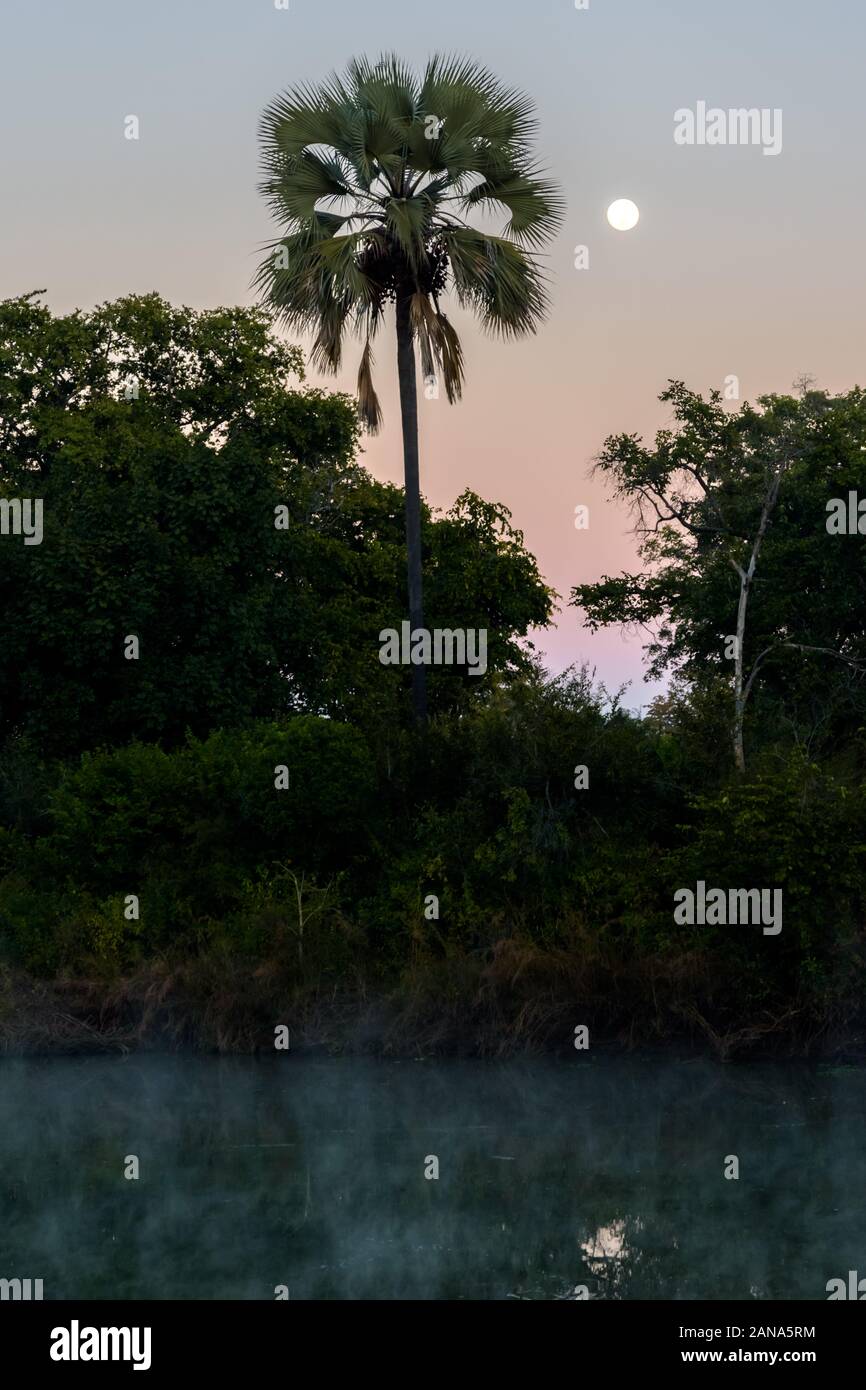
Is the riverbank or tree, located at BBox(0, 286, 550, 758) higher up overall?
tree, located at BBox(0, 286, 550, 758)

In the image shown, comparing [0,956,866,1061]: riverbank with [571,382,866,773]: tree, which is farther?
[571,382,866,773]: tree

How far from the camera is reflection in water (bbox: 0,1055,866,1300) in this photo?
12734 mm

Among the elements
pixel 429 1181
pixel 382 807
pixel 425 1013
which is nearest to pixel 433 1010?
pixel 425 1013

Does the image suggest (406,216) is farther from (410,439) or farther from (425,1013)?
(425,1013)

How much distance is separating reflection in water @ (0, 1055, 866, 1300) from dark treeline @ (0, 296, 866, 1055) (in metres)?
0.96

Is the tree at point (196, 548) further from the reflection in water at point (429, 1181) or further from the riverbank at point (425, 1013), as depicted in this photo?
the reflection in water at point (429, 1181)

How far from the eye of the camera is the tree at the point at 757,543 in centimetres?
3136

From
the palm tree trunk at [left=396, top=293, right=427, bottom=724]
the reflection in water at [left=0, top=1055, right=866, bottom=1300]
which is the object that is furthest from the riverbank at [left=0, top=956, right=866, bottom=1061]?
the palm tree trunk at [left=396, top=293, right=427, bottom=724]

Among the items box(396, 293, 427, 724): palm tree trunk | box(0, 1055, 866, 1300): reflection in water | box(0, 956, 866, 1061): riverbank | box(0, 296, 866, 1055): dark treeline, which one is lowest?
box(0, 1055, 866, 1300): reflection in water

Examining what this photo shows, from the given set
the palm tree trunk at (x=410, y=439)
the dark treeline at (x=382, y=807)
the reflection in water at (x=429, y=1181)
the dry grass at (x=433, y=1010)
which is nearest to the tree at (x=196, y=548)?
the dark treeline at (x=382, y=807)

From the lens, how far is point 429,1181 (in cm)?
1523

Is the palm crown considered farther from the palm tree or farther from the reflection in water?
the reflection in water

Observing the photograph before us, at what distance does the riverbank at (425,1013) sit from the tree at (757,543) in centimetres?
1023
